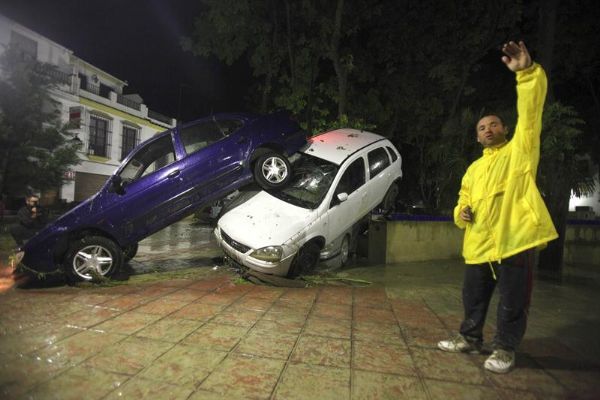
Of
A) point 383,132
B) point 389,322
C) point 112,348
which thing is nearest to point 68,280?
point 112,348

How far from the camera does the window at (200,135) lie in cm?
589

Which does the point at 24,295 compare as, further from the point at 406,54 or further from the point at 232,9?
the point at 406,54

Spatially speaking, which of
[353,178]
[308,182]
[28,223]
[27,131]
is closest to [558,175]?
[353,178]

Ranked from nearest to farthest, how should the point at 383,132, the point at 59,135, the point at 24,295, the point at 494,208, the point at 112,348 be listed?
the point at 494,208, the point at 112,348, the point at 24,295, the point at 59,135, the point at 383,132

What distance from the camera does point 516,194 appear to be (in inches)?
107

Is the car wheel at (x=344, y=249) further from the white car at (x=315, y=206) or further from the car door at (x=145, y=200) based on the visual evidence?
the car door at (x=145, y=200)

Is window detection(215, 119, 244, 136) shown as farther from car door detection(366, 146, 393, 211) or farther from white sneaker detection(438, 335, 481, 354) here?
white sneaker detection(438, 335, 481, 354)

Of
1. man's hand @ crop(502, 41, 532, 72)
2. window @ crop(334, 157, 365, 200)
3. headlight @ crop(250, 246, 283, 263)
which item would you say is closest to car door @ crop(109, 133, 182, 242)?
headlight @ crop(250, 246, 283, 263)

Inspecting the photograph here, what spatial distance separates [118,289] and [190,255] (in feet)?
10.2

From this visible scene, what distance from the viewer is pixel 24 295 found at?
4590mm

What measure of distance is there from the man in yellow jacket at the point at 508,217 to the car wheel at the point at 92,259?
4649 mm

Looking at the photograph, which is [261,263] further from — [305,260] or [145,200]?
[145,200]

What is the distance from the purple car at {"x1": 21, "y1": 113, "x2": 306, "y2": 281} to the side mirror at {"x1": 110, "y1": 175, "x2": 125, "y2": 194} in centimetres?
1

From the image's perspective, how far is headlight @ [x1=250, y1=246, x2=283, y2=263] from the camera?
5.17 metres
